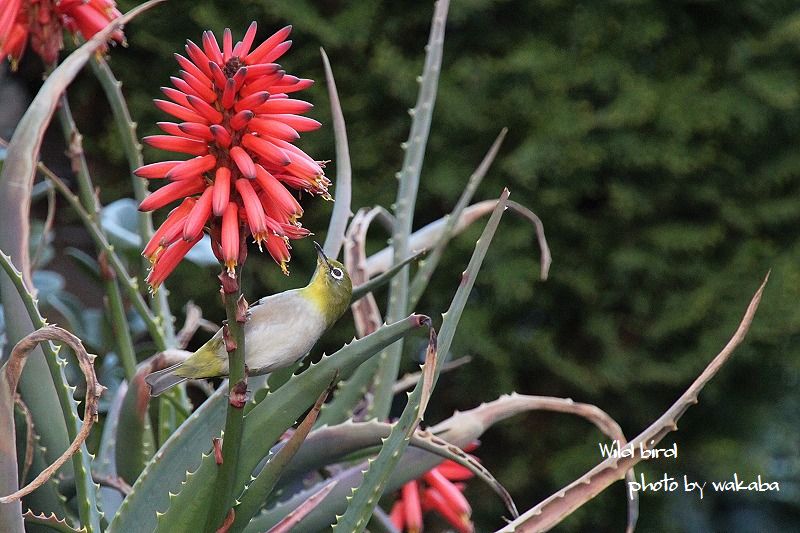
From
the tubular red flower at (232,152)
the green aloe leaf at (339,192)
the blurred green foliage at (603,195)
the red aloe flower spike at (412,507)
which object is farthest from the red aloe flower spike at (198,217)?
the blurred green foliage at (603,195)

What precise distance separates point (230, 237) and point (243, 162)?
52 millimetres

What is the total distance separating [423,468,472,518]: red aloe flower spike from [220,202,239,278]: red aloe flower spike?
60 cm

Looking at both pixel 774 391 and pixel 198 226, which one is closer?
pixel 198 226

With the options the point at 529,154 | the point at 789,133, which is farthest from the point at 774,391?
the point at 529,154

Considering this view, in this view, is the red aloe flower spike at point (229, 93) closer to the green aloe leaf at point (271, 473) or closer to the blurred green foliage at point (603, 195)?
the green aloe leaf at point (271, 473)

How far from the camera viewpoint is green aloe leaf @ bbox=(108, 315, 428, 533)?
0.73 m

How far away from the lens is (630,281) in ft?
7.33

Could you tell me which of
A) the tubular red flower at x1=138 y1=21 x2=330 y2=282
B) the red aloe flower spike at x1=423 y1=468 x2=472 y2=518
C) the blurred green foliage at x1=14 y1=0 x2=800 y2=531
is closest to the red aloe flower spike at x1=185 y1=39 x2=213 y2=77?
the tubular red flower at x1=138 y1=21 x2=330 y2=282

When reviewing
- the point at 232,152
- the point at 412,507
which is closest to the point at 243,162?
the point at 232,152

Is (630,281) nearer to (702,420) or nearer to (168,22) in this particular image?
(702,420)

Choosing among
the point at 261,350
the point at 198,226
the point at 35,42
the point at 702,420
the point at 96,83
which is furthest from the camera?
the point at 96,83

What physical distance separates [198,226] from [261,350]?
140 mm

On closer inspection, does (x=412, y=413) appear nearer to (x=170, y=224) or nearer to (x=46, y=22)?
(x=170, y=224)

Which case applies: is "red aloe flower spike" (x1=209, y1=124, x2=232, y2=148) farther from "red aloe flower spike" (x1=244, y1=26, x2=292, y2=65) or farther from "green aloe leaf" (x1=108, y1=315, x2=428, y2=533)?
"green aloe leaf" (x1=108, y1=315, x2=428, y2=533)
